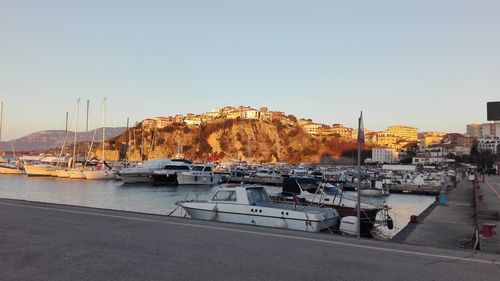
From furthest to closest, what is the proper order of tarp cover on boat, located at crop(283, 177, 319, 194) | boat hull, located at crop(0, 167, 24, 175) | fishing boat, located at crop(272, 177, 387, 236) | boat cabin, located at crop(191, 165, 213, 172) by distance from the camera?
boat hull, located at crop(0, 167, 24, 175) < boat cabin, located at crop(191, 165, 213, 172) < tarp cover on boat, located at crop(283, 177, 319, 194) < fishing boat, located at crop(272, 177, 387, 236)

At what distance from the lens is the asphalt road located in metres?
7.25

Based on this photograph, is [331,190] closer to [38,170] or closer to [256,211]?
[256,211]

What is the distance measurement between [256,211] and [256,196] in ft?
4.75

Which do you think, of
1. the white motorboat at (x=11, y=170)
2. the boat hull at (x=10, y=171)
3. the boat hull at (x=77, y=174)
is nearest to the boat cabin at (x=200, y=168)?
the boat hull at (x=77, y=174)

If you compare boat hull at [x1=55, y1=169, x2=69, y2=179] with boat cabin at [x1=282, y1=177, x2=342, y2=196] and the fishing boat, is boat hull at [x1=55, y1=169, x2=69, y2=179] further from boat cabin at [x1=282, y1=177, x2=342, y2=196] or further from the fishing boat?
the fishing boat

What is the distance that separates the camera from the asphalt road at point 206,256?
7246 millimetres

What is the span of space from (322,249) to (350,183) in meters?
Answer: 63.2

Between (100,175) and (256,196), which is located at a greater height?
(256,196)

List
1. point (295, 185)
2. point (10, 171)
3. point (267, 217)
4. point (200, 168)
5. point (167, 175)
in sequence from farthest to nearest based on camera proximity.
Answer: point (10, 171)
point (200, 168)
point (167, 175)
point (295, 185)
point (267, 217)

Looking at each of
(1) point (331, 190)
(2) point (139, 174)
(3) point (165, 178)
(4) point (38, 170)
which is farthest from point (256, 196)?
(4) point (38, 170)

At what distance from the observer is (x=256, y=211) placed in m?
19.2

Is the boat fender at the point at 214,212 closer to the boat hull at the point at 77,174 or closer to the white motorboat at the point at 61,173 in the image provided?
the boat hull at the point at 77,174

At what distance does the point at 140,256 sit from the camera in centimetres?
840

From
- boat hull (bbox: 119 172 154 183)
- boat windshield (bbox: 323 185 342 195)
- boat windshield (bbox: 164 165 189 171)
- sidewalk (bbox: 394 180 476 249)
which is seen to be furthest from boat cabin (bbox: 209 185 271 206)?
boat windshield (bbox: 164 165 189 171)
